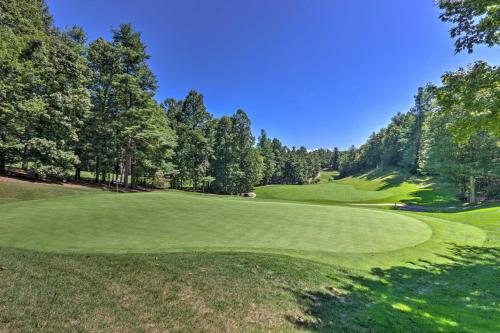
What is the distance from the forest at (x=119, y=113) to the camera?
26.7 feet

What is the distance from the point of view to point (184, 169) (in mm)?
41250

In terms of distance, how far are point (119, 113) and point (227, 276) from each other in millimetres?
28766

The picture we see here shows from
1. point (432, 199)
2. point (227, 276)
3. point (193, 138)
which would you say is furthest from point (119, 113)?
point (432, 199)

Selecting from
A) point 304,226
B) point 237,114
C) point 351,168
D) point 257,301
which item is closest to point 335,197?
point 237,114

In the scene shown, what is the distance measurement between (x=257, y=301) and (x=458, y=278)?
20.0 feet

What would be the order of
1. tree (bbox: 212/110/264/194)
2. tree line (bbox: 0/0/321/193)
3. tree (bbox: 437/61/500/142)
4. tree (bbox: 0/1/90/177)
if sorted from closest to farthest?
tree (bbox: 437/61/500/142) < tree (bbox: 0/1/90/177) < tree line (bbox: 0/0/321/193) < tree (bbox: 212/110/264/194)

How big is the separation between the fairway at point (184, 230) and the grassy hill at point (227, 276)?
6cm

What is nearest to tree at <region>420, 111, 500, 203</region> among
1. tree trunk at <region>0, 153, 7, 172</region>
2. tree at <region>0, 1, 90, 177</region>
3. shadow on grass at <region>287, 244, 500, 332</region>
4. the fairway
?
the fairway

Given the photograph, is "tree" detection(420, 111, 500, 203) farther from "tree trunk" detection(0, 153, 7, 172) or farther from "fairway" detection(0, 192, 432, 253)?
"tree trunk" detection(0, 153, 7, 172)

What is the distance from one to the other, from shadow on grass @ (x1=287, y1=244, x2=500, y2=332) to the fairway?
1.66 meters

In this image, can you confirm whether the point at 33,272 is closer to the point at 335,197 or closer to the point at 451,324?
the point at 451,324

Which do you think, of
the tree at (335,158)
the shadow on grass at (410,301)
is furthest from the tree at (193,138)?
the tree at (335,158)

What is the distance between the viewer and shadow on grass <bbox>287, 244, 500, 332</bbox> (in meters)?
4.25

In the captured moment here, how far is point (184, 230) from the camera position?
8531 millimetres
